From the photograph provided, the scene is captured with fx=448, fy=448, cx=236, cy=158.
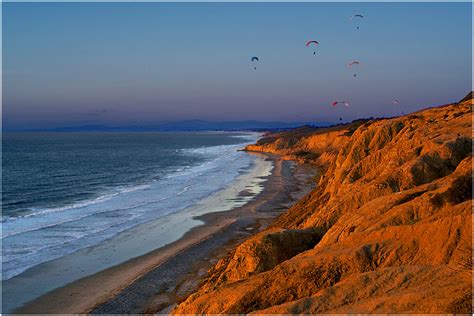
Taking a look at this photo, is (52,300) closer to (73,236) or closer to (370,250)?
(73,236)

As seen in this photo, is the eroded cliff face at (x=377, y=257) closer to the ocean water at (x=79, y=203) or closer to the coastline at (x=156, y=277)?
the coastline at (x=156, y=277)

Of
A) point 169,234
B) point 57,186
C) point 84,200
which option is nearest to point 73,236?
point 169,234

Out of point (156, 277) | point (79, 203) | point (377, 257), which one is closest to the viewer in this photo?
point (377, 257)

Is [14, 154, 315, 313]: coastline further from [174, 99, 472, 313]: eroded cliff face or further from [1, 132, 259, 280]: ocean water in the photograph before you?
[174, 99, 472, 313]: eroded cliff face

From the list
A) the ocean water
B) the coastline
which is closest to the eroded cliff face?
the coastline

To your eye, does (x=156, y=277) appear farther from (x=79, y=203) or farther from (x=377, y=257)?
(x=79, y=203)

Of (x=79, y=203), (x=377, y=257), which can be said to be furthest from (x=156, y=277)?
(x=79, y=203)

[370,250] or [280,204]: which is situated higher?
[370,250]

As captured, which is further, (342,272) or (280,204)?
(280,204)
